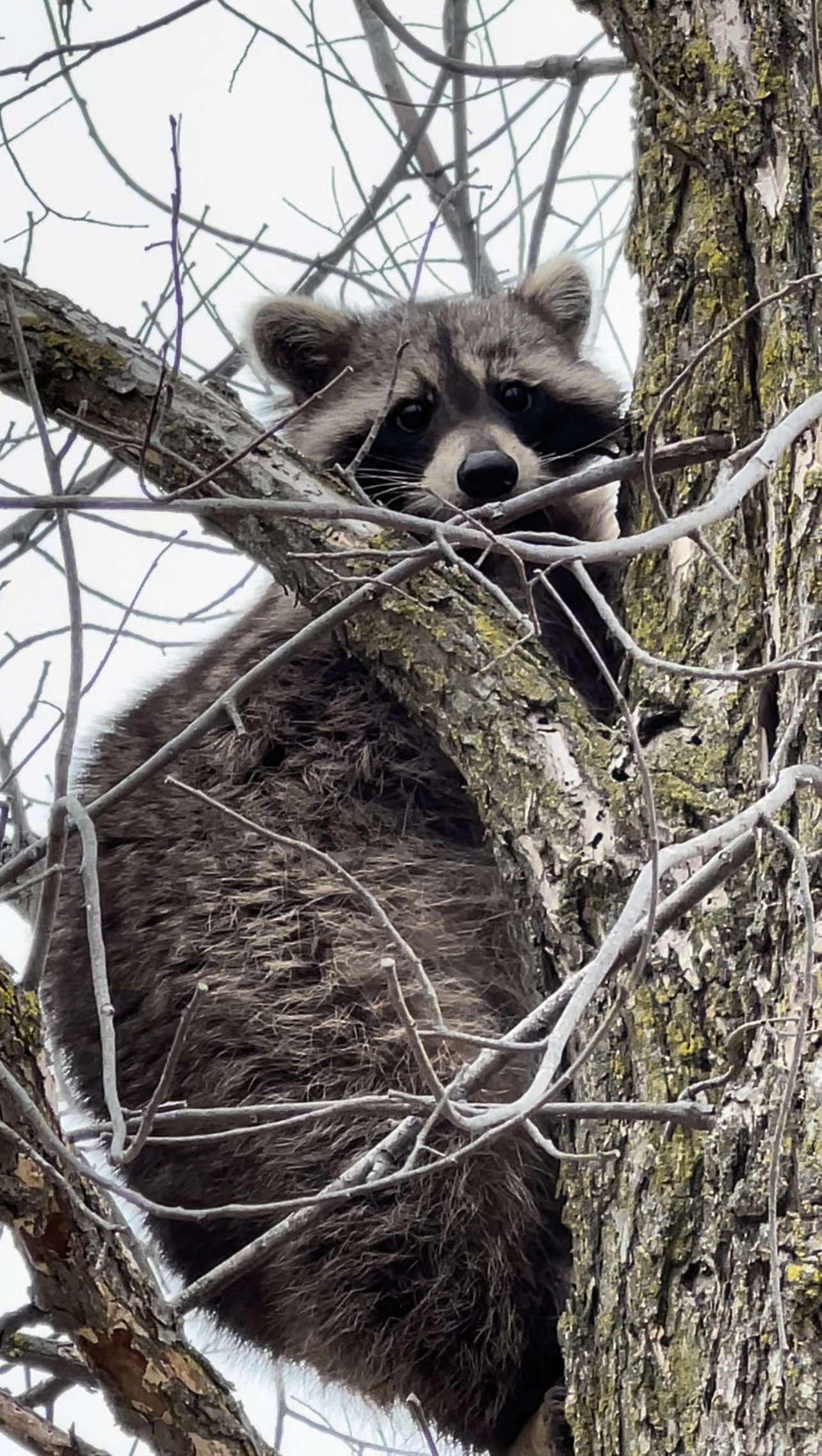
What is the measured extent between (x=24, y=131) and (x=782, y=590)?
7.98 feet

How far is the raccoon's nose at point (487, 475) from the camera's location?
350 centimetres

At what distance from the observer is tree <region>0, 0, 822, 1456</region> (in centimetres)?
179

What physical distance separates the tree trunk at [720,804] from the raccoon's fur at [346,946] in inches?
12.7

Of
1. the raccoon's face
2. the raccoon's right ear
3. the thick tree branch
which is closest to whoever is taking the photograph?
the thick tree branch

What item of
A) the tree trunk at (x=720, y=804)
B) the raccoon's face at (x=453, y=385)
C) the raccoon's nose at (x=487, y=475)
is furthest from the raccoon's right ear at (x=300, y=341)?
the tree trunk at (x=720, y=804)

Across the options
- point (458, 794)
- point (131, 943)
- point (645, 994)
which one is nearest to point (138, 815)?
point (131, 943)

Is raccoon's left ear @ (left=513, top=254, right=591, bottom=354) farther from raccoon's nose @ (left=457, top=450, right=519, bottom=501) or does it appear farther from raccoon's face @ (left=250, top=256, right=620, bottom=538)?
Answer: raccoon's nose @ (left=457, top=450, right=519, bottom=501)

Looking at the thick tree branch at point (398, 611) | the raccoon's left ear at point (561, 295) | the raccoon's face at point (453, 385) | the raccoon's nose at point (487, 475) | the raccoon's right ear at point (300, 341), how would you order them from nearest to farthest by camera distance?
the thick tree branch at point (398, 611)
the raccoon's nose at point (487, 475)
the raccoon's face at point (453, 385)
the raccoon's right ear at point (300, 341)
the raccoon's left ear at point (561, 295)

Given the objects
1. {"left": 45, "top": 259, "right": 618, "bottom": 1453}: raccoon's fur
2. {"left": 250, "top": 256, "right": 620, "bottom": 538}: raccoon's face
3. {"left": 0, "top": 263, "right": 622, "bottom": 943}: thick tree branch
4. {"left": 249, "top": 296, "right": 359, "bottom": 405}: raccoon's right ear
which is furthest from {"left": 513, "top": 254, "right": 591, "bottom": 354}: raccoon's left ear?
{"left": 0, "top": 263, "right": 622, "bottom": 943}: thick tree branch

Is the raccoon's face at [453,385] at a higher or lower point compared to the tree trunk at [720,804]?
higher

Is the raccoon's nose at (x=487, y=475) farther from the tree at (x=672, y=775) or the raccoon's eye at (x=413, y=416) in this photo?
the tree at (x=672, y=775)

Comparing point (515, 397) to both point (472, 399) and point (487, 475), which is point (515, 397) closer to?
point (472, 399)

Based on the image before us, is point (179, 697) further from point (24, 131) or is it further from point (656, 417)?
point (656, 417)

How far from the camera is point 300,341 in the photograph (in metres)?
4.16
